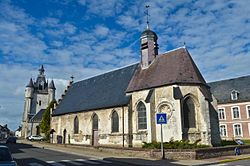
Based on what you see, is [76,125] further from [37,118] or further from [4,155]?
[37,118]

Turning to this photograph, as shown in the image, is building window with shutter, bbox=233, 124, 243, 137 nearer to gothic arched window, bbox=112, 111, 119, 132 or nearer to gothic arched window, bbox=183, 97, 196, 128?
gothic arched window, bbox=183, 97, 196, 128

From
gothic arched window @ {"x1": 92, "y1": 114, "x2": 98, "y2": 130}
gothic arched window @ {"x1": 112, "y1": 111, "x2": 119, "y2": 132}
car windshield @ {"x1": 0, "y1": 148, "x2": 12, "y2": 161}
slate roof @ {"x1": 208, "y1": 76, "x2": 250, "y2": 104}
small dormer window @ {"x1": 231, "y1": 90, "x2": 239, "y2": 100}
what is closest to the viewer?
car windshield @ {"x1": 0, "y1": 148, "x2": 12, "y2": 161}

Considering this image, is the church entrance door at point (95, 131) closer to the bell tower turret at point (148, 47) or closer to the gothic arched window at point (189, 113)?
the bell tower turret at point (148, 47)

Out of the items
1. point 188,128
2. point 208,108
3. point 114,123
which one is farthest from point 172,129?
point 114,123

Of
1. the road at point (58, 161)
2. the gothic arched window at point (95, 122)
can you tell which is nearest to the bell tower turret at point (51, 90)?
the gothic arched window at point (95, 122)

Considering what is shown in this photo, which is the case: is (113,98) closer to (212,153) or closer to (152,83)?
(152,83)

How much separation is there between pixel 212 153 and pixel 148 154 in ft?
14.2

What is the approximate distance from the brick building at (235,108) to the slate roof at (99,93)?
68.1 feet

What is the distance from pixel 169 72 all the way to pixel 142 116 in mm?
4985

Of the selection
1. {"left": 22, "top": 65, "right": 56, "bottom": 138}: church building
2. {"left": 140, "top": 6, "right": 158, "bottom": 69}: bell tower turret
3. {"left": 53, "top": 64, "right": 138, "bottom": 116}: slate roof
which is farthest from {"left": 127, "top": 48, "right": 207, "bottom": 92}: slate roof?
{"left": 22, "top": 65, "right": 56, "bottom": 138}: church building

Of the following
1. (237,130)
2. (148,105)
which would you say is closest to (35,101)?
(237,130)

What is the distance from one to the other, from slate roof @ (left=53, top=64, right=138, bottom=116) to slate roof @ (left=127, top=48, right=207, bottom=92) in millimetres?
1627

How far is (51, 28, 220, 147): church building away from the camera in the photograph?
20.4 metres

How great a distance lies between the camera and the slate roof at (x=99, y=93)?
2649 cm
